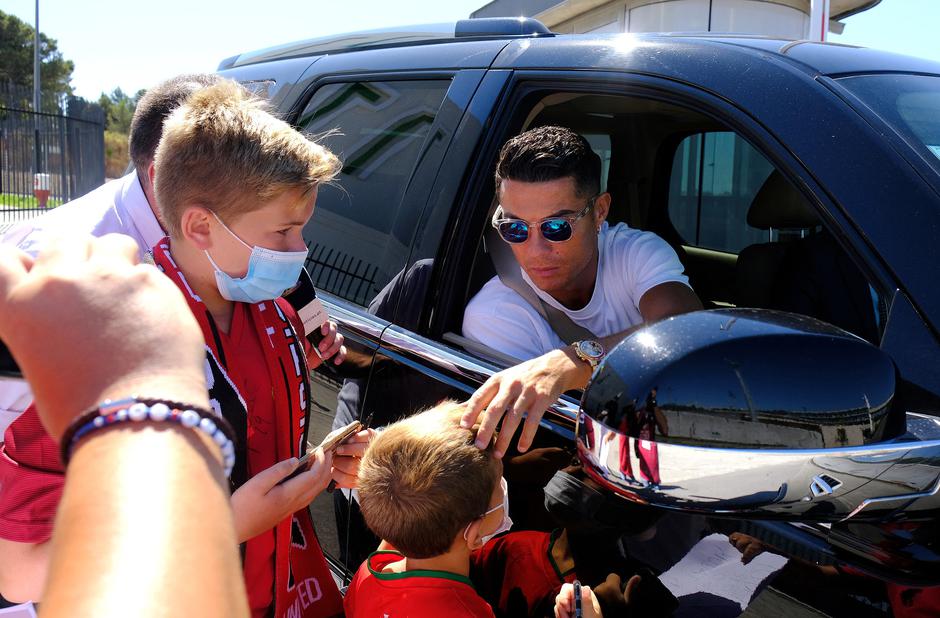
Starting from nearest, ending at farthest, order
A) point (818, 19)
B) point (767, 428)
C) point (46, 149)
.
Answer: point (767, 428)
point (818, 19)
point (46, 149)

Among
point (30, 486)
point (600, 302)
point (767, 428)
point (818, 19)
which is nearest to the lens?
point (767, 428)

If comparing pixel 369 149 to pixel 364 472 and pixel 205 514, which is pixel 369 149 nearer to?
pixel 364 472

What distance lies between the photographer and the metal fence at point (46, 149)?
16.3 metres

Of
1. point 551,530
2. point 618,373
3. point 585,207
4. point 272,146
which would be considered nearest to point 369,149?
point 585,207

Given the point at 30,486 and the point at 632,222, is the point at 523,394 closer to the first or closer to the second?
the point at 30,486

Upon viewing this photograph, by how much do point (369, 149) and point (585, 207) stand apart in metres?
0.75

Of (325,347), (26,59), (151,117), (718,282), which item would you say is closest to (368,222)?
(325,347)

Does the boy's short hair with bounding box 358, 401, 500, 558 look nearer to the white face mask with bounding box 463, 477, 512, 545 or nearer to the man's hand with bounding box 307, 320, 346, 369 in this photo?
the white face mask with bounding box 463, 477, 512, 545

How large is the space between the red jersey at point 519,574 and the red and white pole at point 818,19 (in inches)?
123

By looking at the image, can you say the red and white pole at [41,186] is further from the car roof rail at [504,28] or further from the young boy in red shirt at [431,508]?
the young boy in red shirt at [431,508]

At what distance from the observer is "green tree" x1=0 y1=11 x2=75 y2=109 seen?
41438 millimetres

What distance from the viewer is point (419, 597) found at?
5.57 ft

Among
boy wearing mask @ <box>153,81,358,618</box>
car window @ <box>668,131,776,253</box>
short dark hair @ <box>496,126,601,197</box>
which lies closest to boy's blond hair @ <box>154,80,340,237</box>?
boy wearing mask @ <box>153,81,358,618</box>

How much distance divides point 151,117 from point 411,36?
942 millimetres
